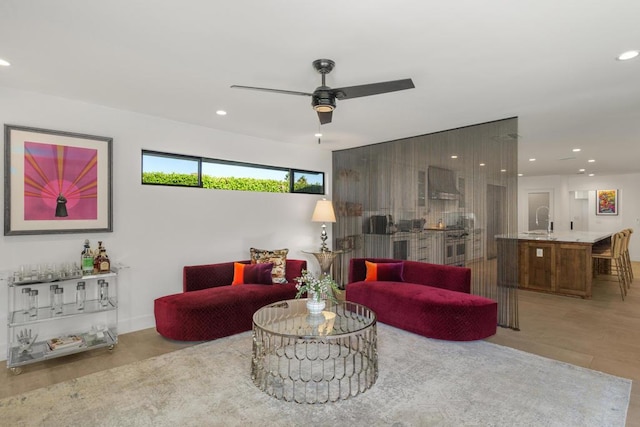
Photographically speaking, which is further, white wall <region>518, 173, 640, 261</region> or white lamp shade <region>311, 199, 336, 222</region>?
white wall <region>518, 173, 640, 261</region>

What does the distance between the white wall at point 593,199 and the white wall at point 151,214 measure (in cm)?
880

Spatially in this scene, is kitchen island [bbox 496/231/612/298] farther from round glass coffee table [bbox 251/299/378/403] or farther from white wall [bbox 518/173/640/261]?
white wall [bbox 518/173/640/261]

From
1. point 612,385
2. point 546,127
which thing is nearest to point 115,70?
point 612,385

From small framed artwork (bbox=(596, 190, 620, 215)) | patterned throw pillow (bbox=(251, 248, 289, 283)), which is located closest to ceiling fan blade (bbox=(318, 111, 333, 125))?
patterned throw pillow (bbox=(251, 248, 289, 283))

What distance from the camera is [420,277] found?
185 inches

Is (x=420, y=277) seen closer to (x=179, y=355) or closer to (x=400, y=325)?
(x=400, y=325)

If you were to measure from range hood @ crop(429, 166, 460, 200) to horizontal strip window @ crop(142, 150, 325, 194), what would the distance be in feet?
7.07

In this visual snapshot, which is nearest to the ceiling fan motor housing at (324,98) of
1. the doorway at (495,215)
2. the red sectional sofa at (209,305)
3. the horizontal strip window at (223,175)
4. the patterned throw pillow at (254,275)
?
the red sectional sofa at (209,305)

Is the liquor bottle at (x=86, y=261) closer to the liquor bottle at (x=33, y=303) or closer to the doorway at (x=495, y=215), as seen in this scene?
the liquor bottle at (x=33, y=303)

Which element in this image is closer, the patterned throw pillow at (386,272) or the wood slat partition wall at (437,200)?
the wood slat partition wall at (437,200)

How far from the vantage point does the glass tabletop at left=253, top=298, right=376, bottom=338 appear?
8.84 feet

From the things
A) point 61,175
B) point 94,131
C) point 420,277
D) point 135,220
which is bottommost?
point 420,277

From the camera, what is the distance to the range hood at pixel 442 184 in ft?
15.6

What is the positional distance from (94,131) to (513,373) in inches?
189
